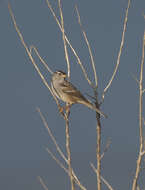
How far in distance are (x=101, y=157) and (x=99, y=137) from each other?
18 cm

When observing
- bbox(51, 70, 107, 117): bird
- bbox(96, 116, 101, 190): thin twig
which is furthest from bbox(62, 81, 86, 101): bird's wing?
bbox(96, 116, 101, 190): thin twig

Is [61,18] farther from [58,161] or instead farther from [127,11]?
[58,161]

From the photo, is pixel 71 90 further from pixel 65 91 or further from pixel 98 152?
pixel 98 152

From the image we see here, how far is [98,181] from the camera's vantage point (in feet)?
10.7

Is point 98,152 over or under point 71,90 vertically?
under

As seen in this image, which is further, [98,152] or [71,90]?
[71,90]

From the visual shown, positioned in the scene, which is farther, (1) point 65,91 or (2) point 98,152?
(1) point 65,91

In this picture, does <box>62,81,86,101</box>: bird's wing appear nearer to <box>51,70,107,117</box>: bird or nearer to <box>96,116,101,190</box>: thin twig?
<box>51,70,107,117</box>: bird

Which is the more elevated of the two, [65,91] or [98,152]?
[65,91]

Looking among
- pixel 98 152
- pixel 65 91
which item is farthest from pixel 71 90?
pixel 98 152

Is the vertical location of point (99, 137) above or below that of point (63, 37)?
below

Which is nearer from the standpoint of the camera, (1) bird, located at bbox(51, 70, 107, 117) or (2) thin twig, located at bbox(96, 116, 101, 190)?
(2) thin twig, located at bbox(96, 116, 101, 190)

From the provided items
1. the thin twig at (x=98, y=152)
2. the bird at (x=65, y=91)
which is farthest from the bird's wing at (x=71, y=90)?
the thin twig at (x=98, y=152)

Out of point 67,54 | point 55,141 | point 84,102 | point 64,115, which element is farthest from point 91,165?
point 84,102
